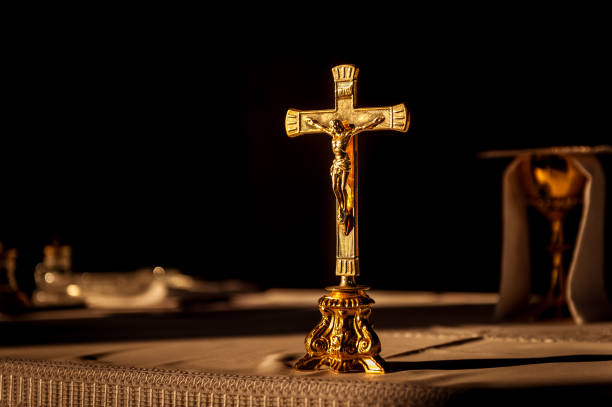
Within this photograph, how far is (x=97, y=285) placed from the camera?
4.32 m

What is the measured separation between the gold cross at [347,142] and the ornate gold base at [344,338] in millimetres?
62

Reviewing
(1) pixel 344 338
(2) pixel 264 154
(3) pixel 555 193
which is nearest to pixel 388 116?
(1) pixel 344 338

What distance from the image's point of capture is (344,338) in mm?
1965

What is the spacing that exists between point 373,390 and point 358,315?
0.32 m

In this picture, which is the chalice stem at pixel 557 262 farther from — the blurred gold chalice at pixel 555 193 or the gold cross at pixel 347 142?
the gold cross at pixel 347 142

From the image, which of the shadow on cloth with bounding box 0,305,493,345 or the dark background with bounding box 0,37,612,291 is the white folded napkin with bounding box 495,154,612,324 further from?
the dark background with bounding box 0,37,612,291

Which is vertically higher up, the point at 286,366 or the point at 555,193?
the point at 555,193

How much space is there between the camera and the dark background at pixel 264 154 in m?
4.75

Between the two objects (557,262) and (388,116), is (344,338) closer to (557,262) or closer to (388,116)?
(388,116)

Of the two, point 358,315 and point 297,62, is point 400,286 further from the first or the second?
point 358,315

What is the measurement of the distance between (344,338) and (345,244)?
26 centimetres

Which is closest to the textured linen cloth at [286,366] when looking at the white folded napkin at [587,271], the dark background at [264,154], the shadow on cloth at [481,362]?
the shadow on cloth at [481,362]

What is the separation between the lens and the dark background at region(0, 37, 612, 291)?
475cm

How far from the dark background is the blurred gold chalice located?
4.14 ft
